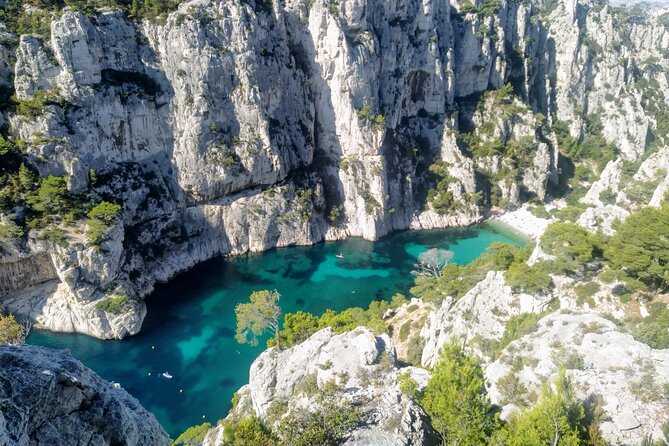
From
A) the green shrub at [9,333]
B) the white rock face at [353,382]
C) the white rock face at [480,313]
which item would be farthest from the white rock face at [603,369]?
the green shrub at [9,333]

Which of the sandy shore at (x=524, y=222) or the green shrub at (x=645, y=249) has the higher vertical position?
the green shrub at (x=645, y=249)

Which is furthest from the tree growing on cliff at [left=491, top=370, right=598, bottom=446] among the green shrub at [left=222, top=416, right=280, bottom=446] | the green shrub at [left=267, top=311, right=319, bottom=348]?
the green shrub at [left=267, top=311, right=319, bottom=348]

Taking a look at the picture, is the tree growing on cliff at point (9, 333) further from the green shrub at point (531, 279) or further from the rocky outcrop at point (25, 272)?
the green shrub at point (531, 279)

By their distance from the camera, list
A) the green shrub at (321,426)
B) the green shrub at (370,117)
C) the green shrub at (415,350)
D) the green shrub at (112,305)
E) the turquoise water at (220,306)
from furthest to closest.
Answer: the green shrub at (370,117), the green shrub at (112,305), the turquoise water at (220,306), the green shrub at (415,350), the green shrub at (321,426)

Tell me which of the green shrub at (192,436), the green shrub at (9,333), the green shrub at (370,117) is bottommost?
the green shrub at (192,436)

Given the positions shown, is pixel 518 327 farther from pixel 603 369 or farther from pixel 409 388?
pixel 409 388

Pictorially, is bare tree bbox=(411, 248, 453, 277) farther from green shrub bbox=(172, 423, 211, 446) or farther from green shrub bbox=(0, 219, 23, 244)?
green shrub bbox=(0, 219, 23, 244)
